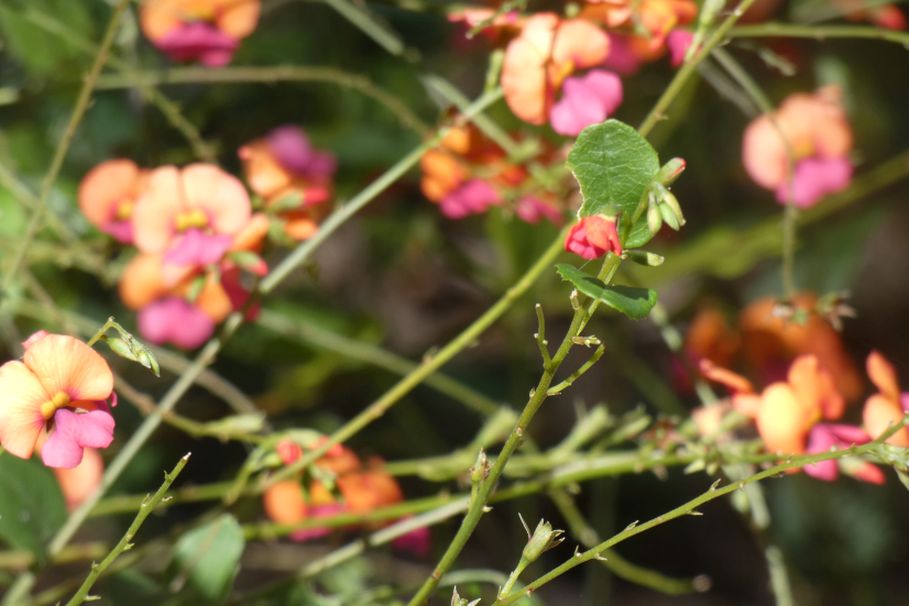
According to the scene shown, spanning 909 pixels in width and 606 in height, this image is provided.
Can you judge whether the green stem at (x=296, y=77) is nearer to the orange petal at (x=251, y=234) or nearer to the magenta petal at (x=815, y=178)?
the orange petal at (x=251, y=234)

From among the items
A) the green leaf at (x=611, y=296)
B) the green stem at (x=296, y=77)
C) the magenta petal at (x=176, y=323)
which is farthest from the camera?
the magenta petal at (x=176, y=323)

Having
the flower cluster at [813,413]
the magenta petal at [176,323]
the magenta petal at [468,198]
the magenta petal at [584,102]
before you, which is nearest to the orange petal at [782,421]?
the flower cluster at [813,413]

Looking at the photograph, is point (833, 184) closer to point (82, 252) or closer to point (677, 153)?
point (677, 153)

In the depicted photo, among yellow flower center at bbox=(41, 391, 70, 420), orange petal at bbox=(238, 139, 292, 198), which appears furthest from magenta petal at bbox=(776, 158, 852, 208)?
yellow flower center at bbox=(41, 391, 70, 420)

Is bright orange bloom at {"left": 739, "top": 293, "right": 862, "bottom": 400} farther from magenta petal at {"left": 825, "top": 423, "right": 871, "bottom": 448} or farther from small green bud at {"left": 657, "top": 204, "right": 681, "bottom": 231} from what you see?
small green bud at {"left": 657, "top": 204, "right": 681, "bottom": 231}

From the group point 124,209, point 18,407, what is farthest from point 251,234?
point 18,407

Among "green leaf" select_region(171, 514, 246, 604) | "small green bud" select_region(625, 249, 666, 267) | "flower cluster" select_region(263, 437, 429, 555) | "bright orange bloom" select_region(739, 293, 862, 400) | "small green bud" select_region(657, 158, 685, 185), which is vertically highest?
"small green bud" select_region(657, 158, 685, 185)
